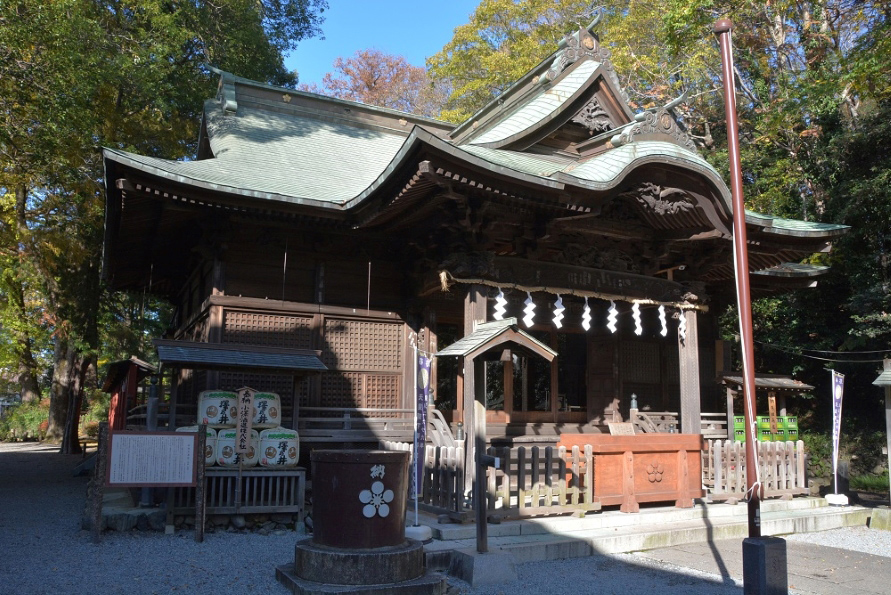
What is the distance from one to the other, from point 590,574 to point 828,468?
15003 millimetres

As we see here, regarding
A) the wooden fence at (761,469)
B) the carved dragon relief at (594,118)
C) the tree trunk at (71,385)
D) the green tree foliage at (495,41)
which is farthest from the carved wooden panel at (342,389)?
the green tree foliage at (495,41)

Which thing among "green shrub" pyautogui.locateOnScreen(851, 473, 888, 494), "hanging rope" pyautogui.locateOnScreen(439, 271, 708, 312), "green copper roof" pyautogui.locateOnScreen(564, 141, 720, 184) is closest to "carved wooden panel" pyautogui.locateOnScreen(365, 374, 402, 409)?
"hanging rope" pyautogui.locateOnScreen(439, 271, 708, 312)

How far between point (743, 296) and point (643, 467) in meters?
4.19

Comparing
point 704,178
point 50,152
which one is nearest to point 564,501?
point 704,178

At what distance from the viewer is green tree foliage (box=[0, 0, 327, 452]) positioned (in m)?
11.9

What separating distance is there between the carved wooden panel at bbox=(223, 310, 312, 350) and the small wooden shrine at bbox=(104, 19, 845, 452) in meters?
0.02

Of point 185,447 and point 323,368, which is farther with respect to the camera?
point 323,368

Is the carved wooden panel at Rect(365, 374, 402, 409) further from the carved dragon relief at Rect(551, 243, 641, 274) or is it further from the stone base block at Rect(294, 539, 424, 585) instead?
the stone base block at Rect(294, 539, 424, 585)

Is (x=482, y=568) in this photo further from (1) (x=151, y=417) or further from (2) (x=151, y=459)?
(1) (x=151, y=417)

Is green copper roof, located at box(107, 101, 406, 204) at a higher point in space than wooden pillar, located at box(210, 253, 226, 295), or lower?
higher

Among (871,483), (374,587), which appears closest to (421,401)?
(374,587)

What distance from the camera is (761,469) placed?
1031cm

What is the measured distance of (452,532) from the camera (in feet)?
23.6

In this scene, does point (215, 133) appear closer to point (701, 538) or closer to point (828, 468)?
point (701, 538)
